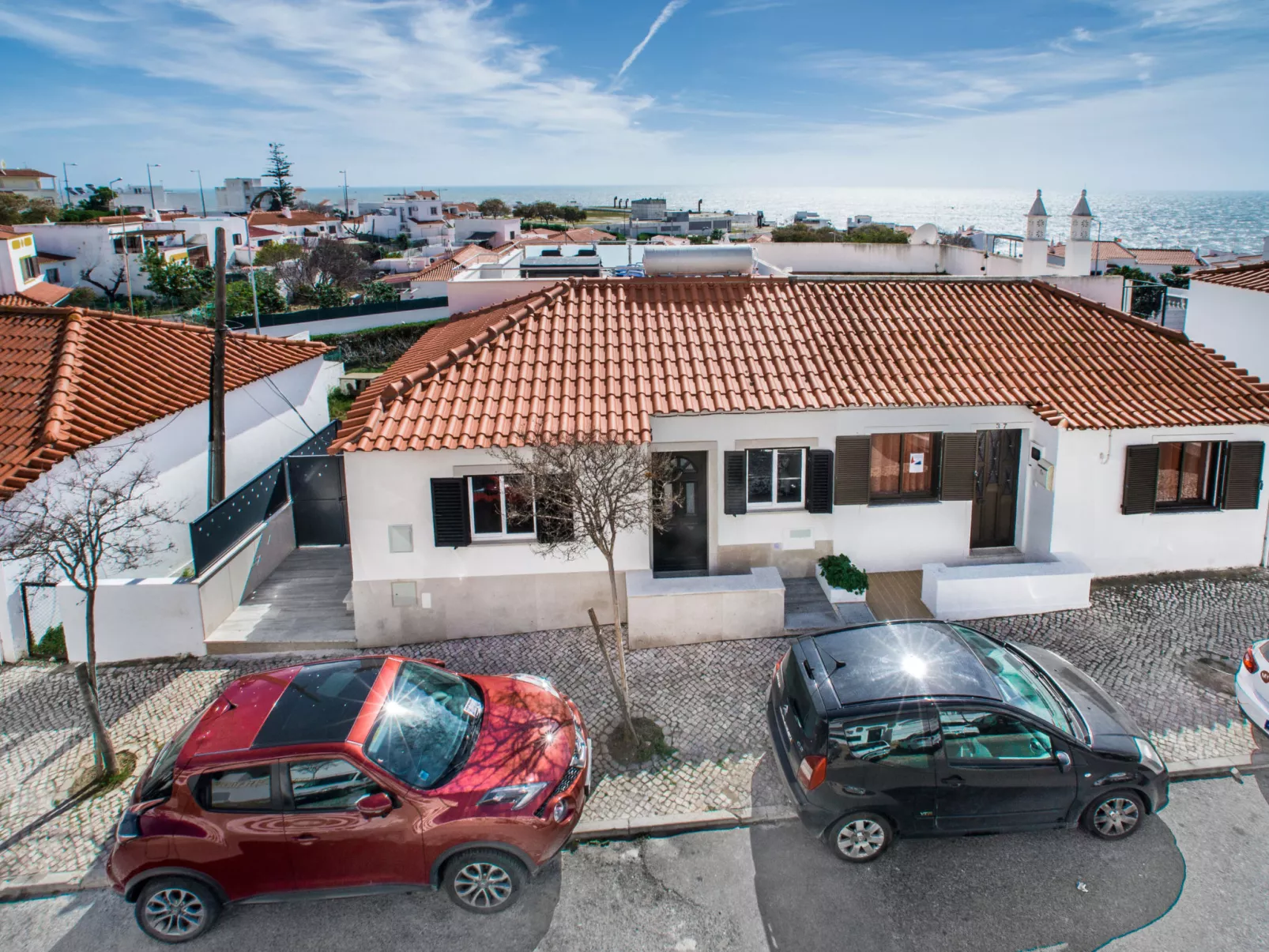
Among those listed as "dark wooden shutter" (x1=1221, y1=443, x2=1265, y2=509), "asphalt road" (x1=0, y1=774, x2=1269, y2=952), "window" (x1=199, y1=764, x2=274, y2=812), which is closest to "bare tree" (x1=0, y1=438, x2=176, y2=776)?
"window" (x1=199, y1=764, x2=274, y2=812)

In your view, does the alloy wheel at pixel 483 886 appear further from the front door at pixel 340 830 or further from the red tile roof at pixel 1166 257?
the red tile roof at pixel 1166 257

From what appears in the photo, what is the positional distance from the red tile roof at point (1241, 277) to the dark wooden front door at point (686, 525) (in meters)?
10.8

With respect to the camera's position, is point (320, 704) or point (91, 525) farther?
point (91, 525)

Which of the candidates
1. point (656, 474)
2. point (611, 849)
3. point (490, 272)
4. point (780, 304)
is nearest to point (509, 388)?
point (656, 474)

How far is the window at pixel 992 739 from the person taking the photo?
318 inches

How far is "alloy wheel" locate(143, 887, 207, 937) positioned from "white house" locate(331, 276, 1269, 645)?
5.19 meters

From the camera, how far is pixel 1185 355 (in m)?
14.5

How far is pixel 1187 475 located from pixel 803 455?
6.53 meters

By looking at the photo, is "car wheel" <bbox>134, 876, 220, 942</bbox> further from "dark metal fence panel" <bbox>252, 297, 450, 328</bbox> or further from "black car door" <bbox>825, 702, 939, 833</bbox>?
"dark metal fence panel" <bbox>252, 297, 450, 328</bbox>

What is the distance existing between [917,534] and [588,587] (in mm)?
5565

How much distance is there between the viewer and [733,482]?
42.8ft

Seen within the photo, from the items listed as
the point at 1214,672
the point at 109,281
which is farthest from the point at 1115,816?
the point at 109,281

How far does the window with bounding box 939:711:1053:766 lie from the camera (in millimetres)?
8086

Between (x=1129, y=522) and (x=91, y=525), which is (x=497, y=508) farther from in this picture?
(x=1129, y=522)
